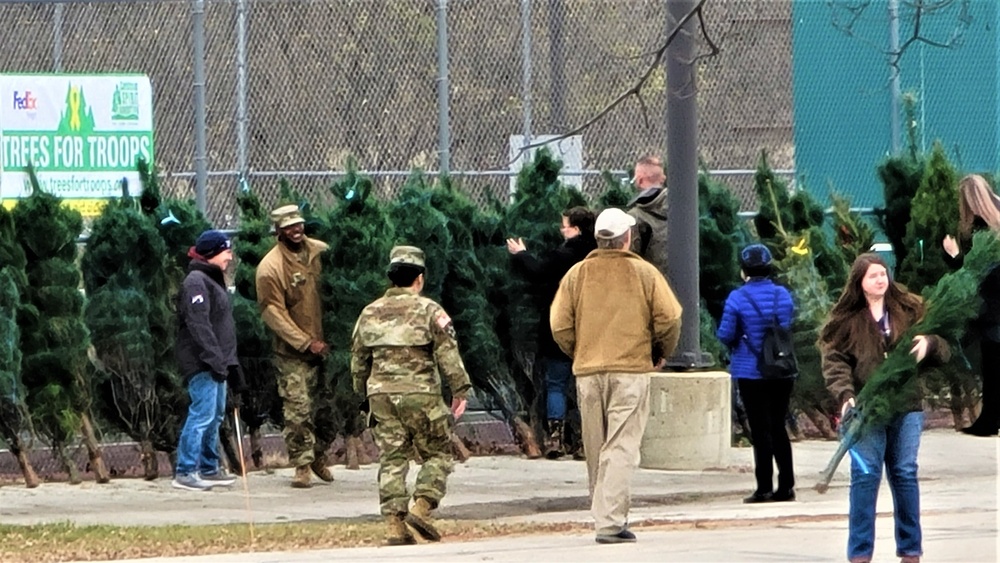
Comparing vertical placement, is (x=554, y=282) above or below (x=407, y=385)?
above

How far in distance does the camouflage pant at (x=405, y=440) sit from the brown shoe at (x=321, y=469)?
9.23 feet

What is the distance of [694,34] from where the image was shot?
12.9 metres

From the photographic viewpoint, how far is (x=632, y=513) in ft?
40.2

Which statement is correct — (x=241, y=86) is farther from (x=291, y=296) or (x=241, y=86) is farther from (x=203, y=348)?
(x=203, y=348)

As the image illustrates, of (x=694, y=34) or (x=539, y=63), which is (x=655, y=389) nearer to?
(x=694, y=34)

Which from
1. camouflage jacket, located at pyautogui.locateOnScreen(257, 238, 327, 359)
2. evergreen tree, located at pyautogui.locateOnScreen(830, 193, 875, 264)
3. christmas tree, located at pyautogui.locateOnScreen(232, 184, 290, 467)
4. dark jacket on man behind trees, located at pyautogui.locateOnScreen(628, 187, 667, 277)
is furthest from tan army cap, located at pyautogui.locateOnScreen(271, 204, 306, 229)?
evergreen tree, located at pyautogui.locateOnScreen(830, 193, 875, 264)

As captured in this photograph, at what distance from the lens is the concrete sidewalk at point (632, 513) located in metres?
10.1

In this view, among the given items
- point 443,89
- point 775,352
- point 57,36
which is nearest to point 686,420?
point 775,352

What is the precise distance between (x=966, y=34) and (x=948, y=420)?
3.87 metres

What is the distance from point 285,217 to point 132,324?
4.19 feet

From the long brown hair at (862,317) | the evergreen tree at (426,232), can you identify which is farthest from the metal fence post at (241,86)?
the long brown hair at (862,317)

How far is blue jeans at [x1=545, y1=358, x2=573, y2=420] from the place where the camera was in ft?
48.2

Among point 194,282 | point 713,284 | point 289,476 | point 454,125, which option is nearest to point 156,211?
point 194,282

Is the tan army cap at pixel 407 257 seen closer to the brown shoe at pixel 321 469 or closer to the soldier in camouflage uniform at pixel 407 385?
the soldier in camouflage uniform at pixel 407 385
